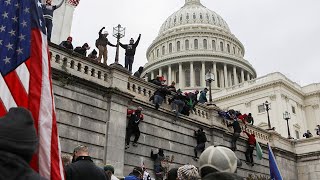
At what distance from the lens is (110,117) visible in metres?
15.9

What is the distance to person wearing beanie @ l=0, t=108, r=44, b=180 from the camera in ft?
7.44

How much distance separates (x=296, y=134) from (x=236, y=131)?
44.3 m

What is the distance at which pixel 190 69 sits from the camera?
276 ft

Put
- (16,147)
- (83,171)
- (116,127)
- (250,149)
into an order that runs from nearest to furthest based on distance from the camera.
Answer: (16,147) < (83,171) < (116,127) < (250,149)

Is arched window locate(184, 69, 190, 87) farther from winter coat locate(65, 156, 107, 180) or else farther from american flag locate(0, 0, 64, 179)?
american flag locate(0, 0, 64, 179)

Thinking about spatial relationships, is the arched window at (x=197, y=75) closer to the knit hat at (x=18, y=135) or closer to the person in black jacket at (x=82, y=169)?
the person in black jacket at (x=82, y=169)

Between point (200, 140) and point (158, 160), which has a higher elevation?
point (200, 140)

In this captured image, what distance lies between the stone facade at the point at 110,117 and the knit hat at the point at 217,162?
428 inches

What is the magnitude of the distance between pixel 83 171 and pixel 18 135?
345 centimetres

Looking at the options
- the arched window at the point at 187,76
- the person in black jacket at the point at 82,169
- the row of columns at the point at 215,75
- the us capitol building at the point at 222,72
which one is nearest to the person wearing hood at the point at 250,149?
the person in black jacket at the point at 82,169

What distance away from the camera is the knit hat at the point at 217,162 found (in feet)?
12.5

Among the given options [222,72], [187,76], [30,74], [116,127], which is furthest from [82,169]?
[222,72]

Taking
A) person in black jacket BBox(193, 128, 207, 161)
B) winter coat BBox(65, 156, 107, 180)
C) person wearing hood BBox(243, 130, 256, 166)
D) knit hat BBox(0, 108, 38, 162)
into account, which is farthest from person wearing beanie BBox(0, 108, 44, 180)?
person wearing hood BBox(243, 130, 256, 166)

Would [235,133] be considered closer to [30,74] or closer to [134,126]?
[134,126]
